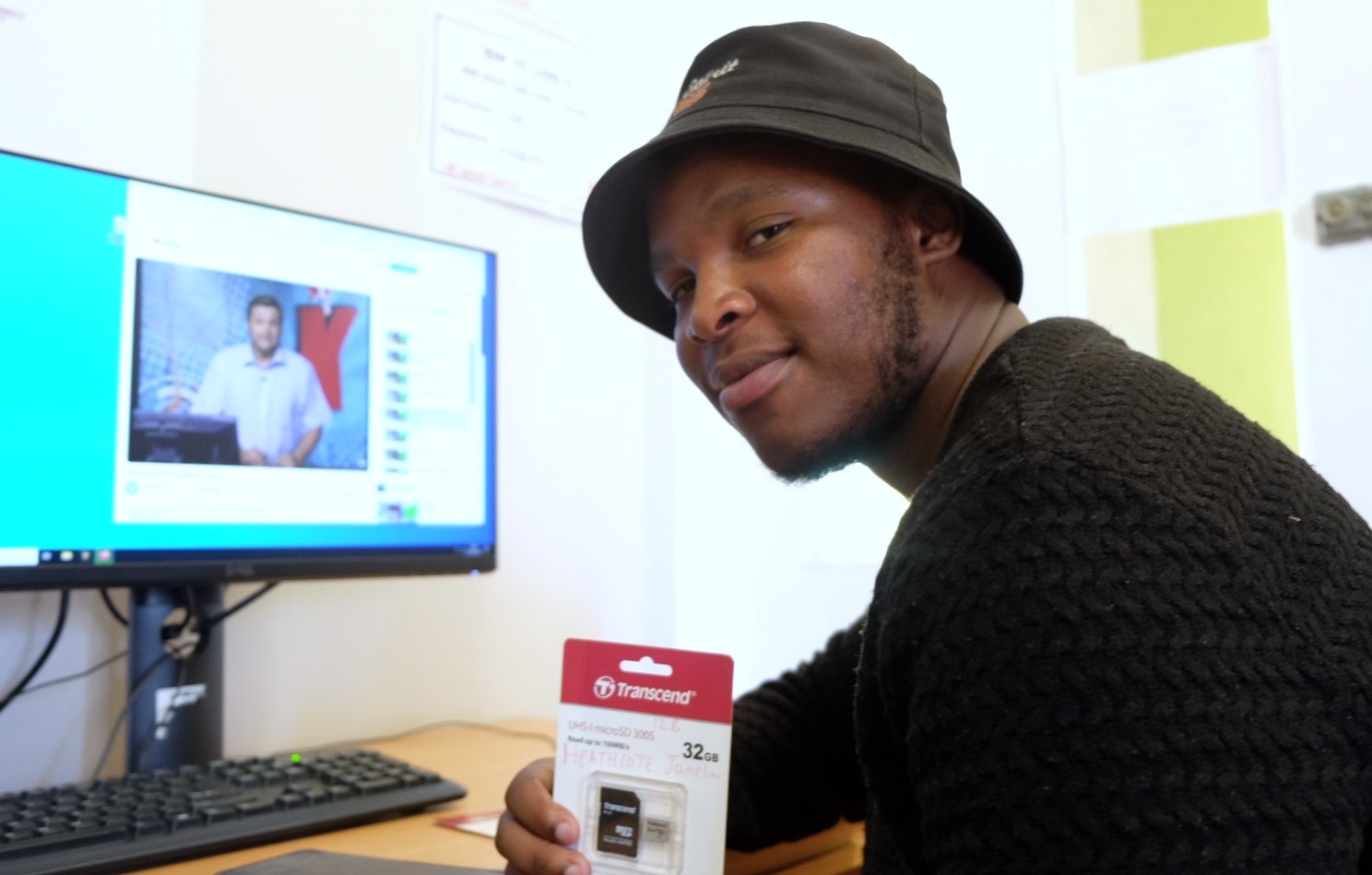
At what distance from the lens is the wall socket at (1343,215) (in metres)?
1.20

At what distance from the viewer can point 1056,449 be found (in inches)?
18.7

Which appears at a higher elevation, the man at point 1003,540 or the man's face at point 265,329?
the man's face at point 265,329

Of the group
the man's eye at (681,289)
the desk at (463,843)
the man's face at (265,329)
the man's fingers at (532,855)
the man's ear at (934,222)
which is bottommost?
the desk at (463,843)

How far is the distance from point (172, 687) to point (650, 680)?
54 cm

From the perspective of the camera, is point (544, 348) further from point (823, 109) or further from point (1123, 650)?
point (1123, 650)

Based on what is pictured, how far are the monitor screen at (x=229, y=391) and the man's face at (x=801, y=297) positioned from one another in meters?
0.40

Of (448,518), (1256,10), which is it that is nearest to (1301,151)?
(1256,10)

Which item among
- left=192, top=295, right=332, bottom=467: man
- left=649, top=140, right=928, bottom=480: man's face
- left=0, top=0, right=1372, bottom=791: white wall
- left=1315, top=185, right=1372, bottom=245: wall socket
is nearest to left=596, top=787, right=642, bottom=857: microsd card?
left=649, top=140, right=928, bottom=480: man's face

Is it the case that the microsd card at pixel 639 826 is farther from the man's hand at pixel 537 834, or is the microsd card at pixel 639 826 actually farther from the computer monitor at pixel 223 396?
the computer monitor at pixel 223 396

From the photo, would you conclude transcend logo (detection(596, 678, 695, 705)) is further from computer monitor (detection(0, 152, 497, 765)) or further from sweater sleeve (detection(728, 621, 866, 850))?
computer monitor (detection(0, 152, 497, 765))

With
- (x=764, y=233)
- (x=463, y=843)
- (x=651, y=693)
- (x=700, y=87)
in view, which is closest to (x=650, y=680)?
(x=651, y=693)

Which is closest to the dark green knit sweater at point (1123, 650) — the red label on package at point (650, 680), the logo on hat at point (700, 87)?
the red label on package at point (650, 680)

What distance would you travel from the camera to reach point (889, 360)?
30.0 inches

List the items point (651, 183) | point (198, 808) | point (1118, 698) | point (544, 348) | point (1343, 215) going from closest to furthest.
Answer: point (1118, 698)
point (198, 808)
point (651, 183)
point (1343, 215)
point (544, 348)
